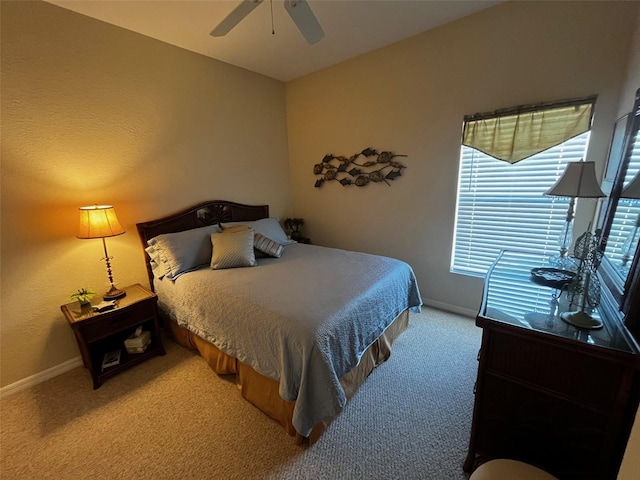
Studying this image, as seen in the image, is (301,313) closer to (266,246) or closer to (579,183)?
(266,246)

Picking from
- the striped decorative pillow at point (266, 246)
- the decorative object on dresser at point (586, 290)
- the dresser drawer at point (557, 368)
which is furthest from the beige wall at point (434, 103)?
the dresser drawer at point (557, 368)

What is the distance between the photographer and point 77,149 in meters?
2.12

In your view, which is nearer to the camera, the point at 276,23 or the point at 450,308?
the point at 276,23

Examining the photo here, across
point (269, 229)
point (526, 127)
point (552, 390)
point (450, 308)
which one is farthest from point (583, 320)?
point (269, 229)

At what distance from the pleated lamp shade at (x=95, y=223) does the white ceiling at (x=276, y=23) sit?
4.94ft

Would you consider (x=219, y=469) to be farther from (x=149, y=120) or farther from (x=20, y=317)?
(x=149, y=120)

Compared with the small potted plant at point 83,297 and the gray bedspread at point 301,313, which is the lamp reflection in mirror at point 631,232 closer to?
the gray bedspread at point 301,313

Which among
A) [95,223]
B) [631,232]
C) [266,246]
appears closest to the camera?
[631,232]

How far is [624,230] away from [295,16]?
2.03 meters

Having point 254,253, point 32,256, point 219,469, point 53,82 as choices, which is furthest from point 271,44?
point 219,469

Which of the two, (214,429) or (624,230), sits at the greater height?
(624,230)

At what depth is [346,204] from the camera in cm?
342

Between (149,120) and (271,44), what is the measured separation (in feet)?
4.59

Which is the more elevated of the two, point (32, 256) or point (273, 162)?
point (273, 162)
